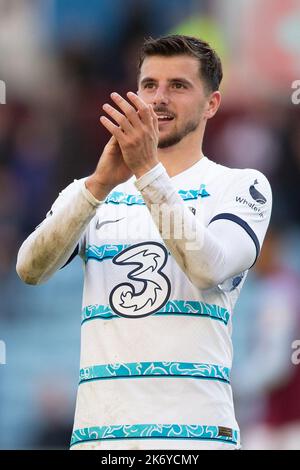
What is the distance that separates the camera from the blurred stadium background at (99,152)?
7.63m

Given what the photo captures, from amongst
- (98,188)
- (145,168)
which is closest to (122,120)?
(145,168)

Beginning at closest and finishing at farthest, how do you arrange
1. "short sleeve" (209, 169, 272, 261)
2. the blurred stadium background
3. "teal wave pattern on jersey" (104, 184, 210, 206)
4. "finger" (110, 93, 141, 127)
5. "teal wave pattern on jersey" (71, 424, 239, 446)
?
"finger" (110, 93, 141, 127)
"teal wave pattern on jersey" (71, 424, 239, 446)
"short sleeve" (209, 169, 272, 261)
"teal wave pattern on jersey" (104, 184, 210, 206)
the blurred stadium background

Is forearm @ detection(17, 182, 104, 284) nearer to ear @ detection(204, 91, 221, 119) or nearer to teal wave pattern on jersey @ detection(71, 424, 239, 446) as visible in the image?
teal wave pattern on jersey @ detection(71, 424, 239, 446)

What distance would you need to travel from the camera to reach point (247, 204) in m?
4.00

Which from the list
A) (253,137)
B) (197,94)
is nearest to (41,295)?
(253,137)

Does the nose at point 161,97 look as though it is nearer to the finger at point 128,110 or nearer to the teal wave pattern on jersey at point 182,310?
the finger at point 128,110

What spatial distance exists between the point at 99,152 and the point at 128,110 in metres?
5.66

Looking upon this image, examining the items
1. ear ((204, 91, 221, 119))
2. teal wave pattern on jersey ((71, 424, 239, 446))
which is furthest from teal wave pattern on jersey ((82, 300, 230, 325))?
ear ((204, 91, 221, 119))

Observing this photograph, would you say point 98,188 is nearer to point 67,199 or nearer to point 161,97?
point 67,199

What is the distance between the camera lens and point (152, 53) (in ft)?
14.0

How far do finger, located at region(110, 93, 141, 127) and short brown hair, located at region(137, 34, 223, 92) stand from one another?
736 millimetres

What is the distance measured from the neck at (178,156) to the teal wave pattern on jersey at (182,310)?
0.57 metres

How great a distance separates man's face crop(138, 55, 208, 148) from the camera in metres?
4.09

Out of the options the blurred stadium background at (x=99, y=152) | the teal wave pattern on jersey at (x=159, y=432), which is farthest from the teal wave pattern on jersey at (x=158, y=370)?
the blurred stadium background at (x=99, y=152)
